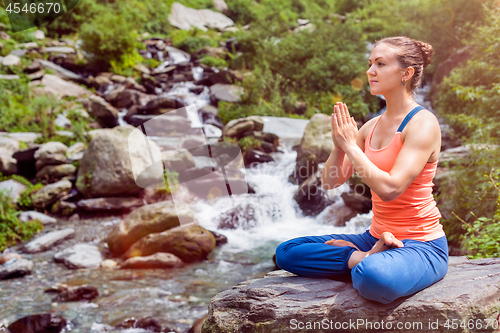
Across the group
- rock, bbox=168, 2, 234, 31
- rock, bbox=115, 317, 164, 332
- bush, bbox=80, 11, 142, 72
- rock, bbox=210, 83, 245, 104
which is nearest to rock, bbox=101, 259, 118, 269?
rock, bbox=115, 317, 164, 332

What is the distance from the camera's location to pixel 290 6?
95.3ft

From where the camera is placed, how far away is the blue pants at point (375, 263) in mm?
1678

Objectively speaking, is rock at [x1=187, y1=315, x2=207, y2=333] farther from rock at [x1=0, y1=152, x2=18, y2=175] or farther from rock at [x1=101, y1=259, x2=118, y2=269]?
rock at [x1=0, y1=152, x2=18, y2=175]

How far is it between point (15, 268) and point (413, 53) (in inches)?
223

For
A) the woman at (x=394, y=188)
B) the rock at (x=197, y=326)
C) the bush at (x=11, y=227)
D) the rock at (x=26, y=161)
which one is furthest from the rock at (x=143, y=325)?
the rock at (x=26, y=161)

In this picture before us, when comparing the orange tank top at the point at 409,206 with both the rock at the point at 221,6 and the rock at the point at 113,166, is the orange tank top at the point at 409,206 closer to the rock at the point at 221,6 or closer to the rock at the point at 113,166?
the rock at the point at 113,166

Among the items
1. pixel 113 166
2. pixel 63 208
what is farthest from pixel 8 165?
pixel 113 166

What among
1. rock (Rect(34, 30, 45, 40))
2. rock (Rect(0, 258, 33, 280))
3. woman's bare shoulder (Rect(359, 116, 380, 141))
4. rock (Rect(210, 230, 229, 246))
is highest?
woman's bare shoulder (Rect(359, 116, 380, 141))

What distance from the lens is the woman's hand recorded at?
187cm

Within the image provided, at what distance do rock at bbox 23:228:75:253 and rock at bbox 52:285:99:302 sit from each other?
177 centimetres

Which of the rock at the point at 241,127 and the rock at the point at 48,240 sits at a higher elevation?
the rock at the point at 241,127

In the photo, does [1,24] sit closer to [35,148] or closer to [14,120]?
[14,120]

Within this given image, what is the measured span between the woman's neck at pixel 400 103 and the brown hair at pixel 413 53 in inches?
3.8

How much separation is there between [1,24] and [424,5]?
19584 millimetres
